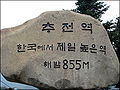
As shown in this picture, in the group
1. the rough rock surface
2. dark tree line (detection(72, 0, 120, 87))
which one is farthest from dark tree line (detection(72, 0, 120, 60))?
the rough rock surface

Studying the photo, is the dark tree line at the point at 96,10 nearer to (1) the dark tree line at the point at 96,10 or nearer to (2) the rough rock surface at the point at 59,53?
(1) the dark tree line at the point at 96,10

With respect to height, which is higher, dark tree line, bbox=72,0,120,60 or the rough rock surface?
dark tree line, bbox=72,0,120,60

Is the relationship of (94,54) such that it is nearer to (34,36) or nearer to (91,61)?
(91,61)

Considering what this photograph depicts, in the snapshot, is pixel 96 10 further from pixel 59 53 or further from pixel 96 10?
pixel 59 53

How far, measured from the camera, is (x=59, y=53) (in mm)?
4312

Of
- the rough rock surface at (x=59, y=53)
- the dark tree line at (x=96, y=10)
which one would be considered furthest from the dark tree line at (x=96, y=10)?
the rough rock surface at (x=59, y=53)

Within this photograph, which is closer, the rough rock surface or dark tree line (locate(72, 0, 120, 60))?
the rough rock surface

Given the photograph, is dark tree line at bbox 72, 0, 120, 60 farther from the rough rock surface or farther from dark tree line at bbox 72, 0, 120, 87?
the rough rock surface

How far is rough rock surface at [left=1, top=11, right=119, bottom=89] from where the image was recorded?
420 cm

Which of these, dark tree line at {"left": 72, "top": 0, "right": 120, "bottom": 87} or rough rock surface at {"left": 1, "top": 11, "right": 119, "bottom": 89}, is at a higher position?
dark tree line at {"left": 72, "top": 0, "right": 120, "bottom": 87}

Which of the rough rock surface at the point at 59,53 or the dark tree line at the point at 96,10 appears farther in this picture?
the dark tree line at the point at 96,10

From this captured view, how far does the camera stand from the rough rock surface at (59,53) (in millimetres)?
4199

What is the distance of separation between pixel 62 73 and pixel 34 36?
931 millimetres

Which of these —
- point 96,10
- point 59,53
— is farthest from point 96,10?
point 59,53
